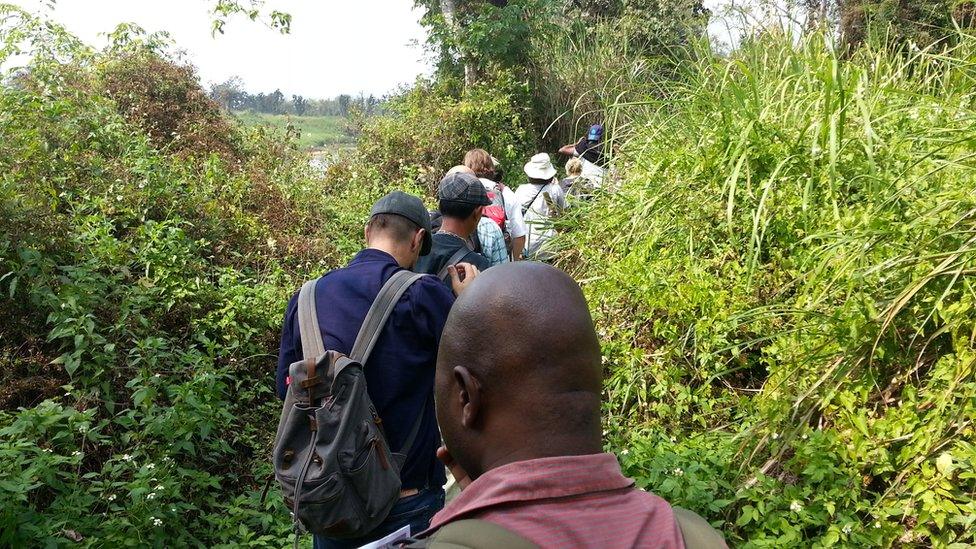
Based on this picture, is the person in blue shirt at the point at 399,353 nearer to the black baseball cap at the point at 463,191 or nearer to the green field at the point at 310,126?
the black baseball cap at the point at 463,191

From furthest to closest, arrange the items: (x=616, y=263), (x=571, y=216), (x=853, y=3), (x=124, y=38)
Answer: (x=853, y=3), (x=124, y=38), (x=571, y=216), (x=616, y=263)

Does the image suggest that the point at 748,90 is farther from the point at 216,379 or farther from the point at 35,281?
the point at 35,281

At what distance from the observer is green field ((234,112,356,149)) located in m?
10.6

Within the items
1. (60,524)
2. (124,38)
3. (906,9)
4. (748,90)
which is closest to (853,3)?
(906,9)

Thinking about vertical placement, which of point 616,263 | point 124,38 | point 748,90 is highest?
point 124,38

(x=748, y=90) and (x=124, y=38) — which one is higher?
(x=124, y=38)

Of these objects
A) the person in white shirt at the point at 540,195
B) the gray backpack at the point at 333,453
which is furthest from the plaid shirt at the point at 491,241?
the gray backpack at the point at 333,453

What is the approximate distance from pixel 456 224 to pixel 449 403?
2.70 m

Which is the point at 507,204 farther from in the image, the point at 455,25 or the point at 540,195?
the point at 455,25

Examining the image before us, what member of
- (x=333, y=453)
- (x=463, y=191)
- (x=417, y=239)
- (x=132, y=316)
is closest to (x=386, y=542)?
(x=333, y=453)

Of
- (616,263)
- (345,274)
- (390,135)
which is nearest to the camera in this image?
(345,274)

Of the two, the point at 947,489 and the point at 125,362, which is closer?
the point at 947,489

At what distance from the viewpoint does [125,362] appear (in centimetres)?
492

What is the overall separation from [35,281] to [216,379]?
1.22 m
